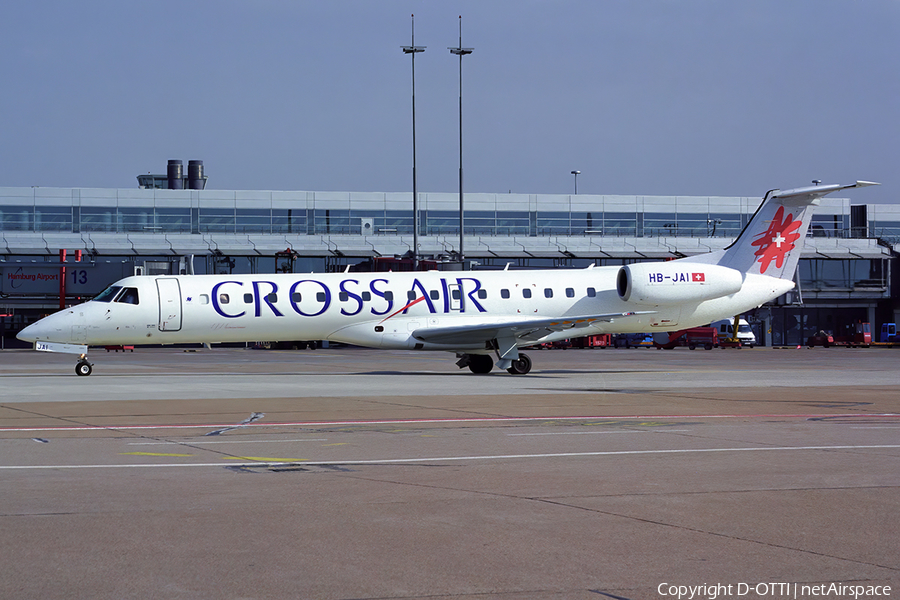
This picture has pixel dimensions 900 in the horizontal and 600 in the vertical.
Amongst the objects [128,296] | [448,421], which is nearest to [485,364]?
[128,296]

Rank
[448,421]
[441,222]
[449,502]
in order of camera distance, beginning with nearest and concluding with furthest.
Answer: [449,502] → [448,421] → [441,222]

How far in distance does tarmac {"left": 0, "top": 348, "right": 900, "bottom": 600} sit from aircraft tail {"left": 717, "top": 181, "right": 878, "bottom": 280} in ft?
50.2

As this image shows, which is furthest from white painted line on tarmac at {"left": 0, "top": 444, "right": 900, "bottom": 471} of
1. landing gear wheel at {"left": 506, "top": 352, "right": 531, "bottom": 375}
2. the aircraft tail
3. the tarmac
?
the aircraft tail

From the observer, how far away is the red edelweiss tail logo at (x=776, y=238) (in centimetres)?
3241

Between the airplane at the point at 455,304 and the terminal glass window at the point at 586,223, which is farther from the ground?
the terminal glass window at the point at 586,223

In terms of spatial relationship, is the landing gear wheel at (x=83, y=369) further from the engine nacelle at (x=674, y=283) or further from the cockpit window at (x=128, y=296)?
the engine nacelle at (x=674, y=283)

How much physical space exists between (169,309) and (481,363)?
9.66 m

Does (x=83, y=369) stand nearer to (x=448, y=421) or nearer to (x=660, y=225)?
(x=448, y=421)

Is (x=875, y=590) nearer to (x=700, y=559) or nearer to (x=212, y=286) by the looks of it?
(x=700, y=559)

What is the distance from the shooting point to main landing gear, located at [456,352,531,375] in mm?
30031

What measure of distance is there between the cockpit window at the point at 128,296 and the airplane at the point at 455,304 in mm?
41

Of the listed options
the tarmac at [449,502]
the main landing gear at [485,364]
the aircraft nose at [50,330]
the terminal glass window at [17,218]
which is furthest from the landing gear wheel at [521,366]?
the terminal glass window at [17,218]

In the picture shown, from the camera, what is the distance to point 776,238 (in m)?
32.4

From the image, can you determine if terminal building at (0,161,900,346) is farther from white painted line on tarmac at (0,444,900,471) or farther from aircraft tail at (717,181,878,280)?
white painted line on tarmac at (0,444,900,471)
